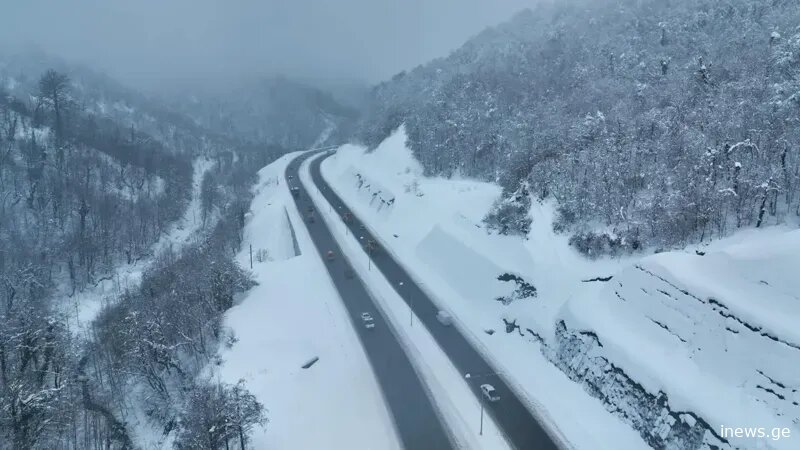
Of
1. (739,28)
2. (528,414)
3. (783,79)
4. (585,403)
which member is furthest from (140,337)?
(739,28)

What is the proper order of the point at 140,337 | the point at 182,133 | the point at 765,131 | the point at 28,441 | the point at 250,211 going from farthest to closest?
the point at 182,133, the point at 250,211, the point at 140,337, the point at 765,131, the point at 28,441

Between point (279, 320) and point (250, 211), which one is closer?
point (279, 320)

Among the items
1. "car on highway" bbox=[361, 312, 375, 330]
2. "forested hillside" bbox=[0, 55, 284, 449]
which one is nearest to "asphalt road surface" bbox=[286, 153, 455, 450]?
"car on highway" bbox=[361, 312, 375, 330]

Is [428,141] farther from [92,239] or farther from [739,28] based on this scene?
[92,239]

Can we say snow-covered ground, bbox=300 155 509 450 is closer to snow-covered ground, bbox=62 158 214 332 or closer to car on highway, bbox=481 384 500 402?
car on highway, bbox=481 384 500 402

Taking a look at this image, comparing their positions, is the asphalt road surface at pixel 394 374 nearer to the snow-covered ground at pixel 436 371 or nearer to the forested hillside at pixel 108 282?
the snow-covered ground at pixel 436 371

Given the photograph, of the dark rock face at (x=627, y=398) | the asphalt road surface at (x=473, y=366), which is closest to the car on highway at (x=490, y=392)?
the asphalt road surface at (x=473, y=366)
